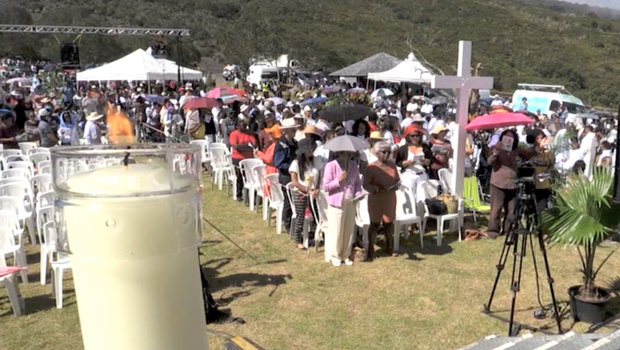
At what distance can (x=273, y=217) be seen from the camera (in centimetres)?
858

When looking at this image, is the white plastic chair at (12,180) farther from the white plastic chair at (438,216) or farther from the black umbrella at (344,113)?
the white plastic chair at (438,216)

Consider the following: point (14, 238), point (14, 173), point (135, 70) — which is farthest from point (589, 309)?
point (135, 70)

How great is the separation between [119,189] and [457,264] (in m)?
6.21

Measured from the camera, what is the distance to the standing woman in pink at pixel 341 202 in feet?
20.0

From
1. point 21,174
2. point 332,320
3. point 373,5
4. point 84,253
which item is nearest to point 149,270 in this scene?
point 84,253

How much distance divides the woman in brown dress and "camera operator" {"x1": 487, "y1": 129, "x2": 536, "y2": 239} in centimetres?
165

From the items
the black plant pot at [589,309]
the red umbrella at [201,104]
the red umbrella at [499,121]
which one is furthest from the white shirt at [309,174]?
the red umbrella at [201,104]

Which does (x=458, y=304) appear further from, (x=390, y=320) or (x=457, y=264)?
(x=457, y=264)

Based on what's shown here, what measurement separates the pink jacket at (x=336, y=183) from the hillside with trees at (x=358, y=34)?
34.6m

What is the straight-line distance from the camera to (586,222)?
4.62 metres

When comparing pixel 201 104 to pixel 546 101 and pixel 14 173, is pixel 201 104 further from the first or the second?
pixel 546 101

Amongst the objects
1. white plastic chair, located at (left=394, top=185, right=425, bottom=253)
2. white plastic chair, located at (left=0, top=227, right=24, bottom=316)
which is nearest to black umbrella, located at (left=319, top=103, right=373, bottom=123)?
white plastic chair, located at (left=394, top=185, right=425, bottom=253)

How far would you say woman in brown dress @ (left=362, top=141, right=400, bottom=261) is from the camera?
6.38 meters

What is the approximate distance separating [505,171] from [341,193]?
248 cm
